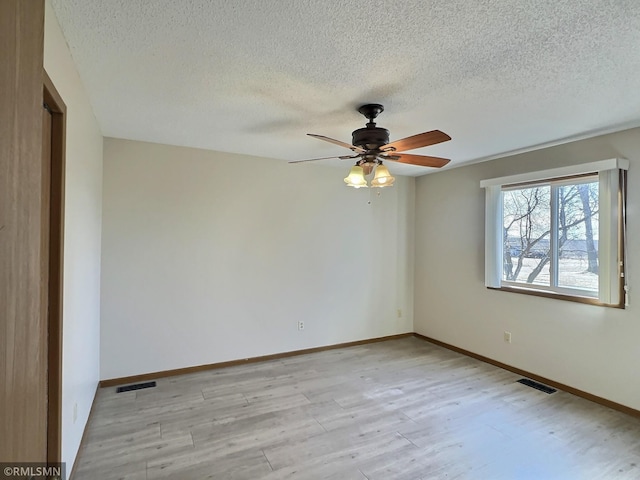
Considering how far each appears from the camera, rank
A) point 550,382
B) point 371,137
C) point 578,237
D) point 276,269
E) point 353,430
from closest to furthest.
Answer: point 371,137
point 353,430
point 578,237
point 550,382
point 276,269

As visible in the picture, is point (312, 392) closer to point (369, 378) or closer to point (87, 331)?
point (369, 378)

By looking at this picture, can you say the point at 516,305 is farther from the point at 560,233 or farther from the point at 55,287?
the point at 55,287

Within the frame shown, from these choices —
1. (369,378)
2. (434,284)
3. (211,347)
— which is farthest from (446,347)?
(211,347)

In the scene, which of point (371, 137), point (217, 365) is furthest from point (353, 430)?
point (371, 137)

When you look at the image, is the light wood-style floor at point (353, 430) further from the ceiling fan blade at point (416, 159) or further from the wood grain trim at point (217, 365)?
the ceiling fan blade at point (416, 159)

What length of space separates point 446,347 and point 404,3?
4.13 meters

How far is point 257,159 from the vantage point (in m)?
3.85

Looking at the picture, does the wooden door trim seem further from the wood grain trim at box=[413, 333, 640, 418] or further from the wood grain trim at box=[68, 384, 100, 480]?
the wood grain trim at box=[413, 333, 640, 418]

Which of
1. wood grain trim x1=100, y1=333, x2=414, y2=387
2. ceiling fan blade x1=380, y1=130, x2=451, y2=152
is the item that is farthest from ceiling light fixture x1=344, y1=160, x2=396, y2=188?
wood grain trim x1=100, y1=333, x2=414, y2=387

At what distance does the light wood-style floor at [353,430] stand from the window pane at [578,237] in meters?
1.11

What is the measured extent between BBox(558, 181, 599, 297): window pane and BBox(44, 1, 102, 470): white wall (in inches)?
160

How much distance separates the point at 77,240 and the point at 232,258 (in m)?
1.72

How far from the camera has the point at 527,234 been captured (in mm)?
3643

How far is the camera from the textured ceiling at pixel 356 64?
56.4 inches
